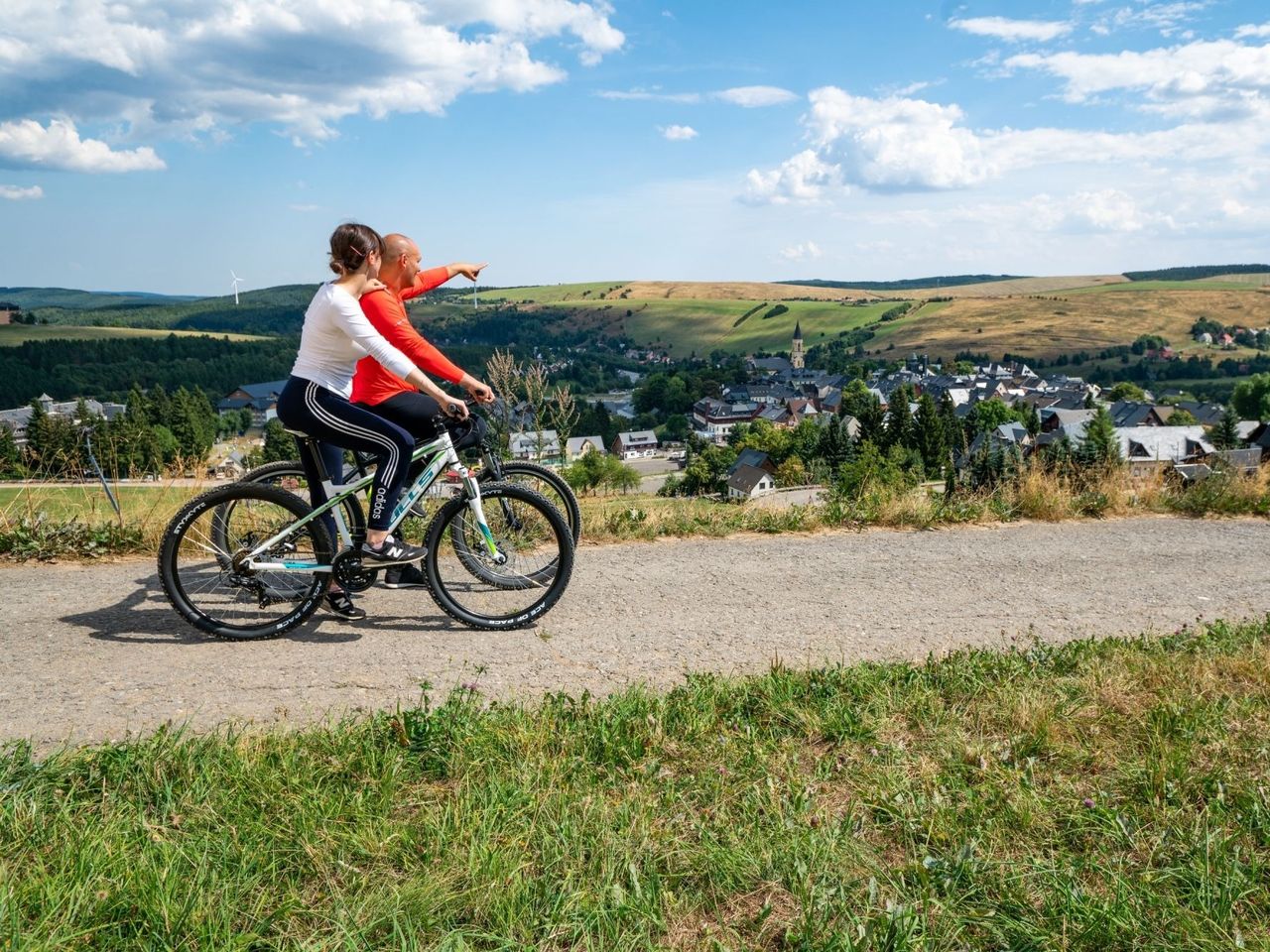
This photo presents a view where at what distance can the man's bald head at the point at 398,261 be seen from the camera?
5.95m

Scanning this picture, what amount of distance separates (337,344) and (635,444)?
4417 inches

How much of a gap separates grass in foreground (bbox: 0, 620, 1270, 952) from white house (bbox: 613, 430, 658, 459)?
108 meters

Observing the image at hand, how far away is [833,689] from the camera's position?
14.1 ft

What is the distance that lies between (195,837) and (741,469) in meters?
67.4

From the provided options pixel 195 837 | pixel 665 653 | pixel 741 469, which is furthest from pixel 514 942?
pixel 741 469

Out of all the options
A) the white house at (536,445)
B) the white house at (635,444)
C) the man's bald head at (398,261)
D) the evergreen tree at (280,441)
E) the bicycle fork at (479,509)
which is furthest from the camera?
the white house at (635,444)

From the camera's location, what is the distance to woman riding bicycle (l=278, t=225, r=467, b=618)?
16.6ft

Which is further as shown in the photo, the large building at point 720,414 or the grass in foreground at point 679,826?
the large building at point 720,414

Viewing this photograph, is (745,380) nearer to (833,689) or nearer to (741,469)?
(741,469)

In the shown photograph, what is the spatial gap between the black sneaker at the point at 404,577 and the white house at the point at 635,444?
106 metres

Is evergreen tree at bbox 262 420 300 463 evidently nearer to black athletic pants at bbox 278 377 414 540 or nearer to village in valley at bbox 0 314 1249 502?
black athletic pants at bbox 278 377 414 540

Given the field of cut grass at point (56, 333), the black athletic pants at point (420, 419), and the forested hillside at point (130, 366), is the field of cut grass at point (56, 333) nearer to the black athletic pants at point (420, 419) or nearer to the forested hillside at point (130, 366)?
the forested hillside at point (130, 366)

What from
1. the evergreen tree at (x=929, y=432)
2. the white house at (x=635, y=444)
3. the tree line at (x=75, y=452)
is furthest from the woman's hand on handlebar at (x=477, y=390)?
the white house at (x=635, y=444)

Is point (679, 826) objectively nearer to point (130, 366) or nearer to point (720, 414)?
point (720, 414)
